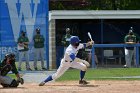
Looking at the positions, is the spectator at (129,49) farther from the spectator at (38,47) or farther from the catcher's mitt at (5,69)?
the catcher's mitt at (5,69)

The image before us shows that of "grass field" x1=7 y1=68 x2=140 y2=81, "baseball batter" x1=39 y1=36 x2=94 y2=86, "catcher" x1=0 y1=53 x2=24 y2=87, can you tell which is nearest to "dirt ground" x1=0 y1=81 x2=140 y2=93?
"catcher" x1=0 y1=53 x2=24 y2=87

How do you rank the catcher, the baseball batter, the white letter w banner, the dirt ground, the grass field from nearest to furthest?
the dirt ground < the catcher < the baseball batter < the grass field < the white letter w banner

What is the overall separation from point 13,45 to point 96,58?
435 cm

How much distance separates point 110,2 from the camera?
138ft

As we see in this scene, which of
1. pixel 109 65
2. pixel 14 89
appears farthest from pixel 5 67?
pixel 109 65

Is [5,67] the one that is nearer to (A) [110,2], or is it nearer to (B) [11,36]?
(B) [11,36]

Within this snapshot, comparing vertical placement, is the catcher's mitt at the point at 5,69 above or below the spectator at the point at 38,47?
above

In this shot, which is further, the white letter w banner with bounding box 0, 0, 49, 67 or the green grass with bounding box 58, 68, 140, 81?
the white letter w banner with bounding box 0, 0, 49, 67

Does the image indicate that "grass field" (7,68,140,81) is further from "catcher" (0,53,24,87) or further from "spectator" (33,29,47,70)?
"catcher" (0,53,24,87)

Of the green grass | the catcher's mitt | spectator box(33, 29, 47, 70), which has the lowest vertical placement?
the green grass

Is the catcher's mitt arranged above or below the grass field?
above

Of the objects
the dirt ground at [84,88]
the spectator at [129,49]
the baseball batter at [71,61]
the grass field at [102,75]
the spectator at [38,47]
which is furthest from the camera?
the spectator at [129,49]

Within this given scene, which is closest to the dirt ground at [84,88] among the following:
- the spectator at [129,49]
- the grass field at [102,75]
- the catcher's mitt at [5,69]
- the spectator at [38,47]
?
the catcher's mitt at [5,69]

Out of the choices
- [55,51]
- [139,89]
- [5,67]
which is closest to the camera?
[139,89]
